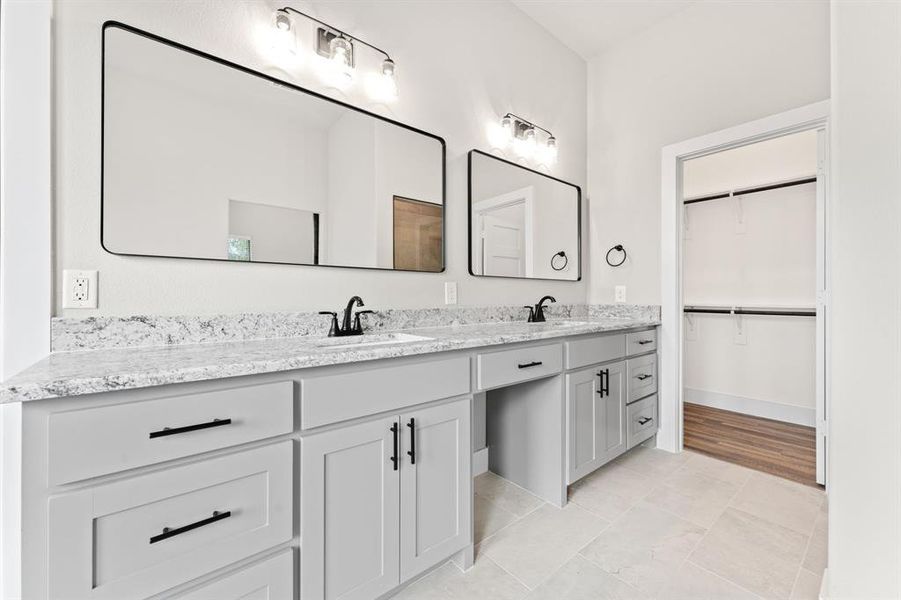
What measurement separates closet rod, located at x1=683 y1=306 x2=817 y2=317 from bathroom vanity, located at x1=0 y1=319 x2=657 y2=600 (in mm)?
2645

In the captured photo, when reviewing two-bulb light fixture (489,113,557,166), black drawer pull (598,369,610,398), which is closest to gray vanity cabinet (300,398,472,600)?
black drawer pull (598,369,610,398)

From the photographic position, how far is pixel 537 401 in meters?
2.03

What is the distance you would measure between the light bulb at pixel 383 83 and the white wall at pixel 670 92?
1.83 metres

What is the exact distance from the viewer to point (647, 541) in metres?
1.69

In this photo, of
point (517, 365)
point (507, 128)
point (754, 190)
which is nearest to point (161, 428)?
point (517, 365)

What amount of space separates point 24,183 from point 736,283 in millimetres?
4456

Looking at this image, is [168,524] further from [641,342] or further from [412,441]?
[641,342]

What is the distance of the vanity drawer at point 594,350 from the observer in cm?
197

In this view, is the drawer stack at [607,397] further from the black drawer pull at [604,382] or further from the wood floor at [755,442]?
the wood floor at [755,442]

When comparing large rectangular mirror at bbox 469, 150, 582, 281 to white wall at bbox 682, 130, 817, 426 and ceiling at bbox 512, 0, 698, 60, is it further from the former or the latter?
white wall at bbox 682, 130, 817, 426

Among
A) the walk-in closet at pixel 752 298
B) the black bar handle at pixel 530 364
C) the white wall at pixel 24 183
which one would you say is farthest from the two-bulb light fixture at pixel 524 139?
the white wall at pixel 24 183

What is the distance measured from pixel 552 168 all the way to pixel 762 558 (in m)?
2.40

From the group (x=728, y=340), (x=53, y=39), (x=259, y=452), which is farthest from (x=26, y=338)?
(x=728, y=340)

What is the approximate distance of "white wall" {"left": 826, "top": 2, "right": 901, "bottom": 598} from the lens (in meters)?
0.96
